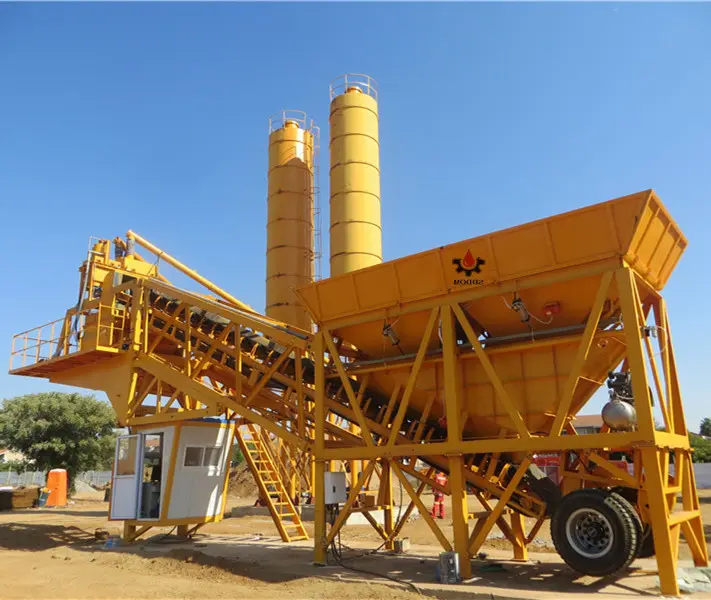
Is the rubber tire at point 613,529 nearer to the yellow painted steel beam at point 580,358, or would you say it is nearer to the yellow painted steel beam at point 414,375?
the yellow painted steel beam at point 580,358

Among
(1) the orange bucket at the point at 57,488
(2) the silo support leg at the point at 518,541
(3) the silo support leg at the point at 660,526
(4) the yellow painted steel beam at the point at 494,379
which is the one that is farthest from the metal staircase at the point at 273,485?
(1) the orange bucket at the point at 57,488

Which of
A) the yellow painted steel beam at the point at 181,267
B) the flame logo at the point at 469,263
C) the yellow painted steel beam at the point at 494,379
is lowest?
the yellow painted steel beam at the point at 494,379

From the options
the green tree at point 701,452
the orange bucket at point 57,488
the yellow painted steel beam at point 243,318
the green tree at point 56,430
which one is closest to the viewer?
the yellow painted steel beam at point 243,318

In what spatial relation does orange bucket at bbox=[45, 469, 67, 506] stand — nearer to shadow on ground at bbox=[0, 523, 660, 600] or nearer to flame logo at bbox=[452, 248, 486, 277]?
shadow on ground at bbox=[0, 523, 660, 600]

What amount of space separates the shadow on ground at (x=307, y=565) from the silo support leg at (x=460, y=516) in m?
0.30

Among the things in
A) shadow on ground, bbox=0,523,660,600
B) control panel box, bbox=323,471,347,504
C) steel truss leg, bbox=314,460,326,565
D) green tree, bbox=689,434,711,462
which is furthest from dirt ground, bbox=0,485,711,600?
green tree, bbox=689,434,711,462

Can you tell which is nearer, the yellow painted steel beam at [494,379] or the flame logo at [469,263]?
the yellow painted steel beam at [494,379]

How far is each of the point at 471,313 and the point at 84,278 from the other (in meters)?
11.6

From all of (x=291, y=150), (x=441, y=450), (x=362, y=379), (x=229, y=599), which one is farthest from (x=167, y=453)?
(x=291, y=150)

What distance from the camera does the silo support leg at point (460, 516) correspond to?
9.95 meters

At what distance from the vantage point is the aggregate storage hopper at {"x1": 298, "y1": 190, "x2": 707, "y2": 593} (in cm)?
909

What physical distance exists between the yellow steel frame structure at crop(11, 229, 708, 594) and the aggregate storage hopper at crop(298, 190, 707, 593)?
0.04 m

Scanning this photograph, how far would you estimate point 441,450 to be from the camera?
34.4 feet

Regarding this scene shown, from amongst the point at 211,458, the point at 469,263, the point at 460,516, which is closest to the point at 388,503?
the point at 460,516
